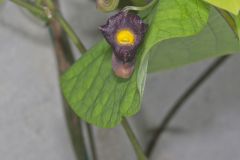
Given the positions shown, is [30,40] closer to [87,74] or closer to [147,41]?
[87,74]

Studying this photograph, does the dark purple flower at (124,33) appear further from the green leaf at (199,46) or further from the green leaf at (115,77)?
the green leaf at (199,46)

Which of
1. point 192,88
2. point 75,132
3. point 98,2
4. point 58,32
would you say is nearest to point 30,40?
point 58,32

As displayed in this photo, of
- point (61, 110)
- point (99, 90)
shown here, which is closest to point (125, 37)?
point (99, 90)

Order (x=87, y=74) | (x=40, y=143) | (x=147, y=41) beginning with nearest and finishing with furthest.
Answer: (x=147, y=41), (x=87, y=74), (x=40, y=143)

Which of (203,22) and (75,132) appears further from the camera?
(75,132)

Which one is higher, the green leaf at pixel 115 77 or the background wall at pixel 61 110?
the green leaf at pixel 115 77

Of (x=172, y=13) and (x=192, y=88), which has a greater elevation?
(x=172, y=13)

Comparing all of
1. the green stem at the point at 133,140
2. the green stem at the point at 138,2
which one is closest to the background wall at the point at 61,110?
the green stem at the point at 133,140

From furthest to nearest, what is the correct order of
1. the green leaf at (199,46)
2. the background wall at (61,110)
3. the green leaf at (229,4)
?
the background wall at (61,110) → the green leaf at (199,46) → the green leaf at (229,4)
